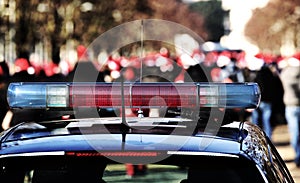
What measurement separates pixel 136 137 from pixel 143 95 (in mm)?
566

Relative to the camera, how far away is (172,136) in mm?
4367

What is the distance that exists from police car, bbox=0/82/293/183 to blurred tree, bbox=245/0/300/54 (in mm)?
61630

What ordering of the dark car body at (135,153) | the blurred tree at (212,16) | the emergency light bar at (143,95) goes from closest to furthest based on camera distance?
the dark car body at (135,153), the emergency light bar at (143,95), the blurred tree at (212,16)

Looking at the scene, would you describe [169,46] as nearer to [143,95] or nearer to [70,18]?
[70,18]

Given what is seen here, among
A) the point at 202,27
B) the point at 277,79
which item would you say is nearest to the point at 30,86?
the point at 277,79

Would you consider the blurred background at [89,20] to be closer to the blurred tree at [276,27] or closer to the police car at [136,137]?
the blurred tree at [276,27]

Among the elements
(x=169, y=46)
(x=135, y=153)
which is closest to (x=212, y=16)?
(x=169, y=46)

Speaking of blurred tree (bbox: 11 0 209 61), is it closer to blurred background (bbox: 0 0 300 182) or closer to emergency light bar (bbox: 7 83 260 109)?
blurred background (bbox: 0 0 300 182)

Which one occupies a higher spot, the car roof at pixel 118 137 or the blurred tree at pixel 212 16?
the blurred tree at pixel 212 16

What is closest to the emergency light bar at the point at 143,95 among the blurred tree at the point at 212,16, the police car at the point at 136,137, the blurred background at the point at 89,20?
the police car at the point at 136,137

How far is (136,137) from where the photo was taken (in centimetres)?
435

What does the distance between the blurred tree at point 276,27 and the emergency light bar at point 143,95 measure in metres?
61.6

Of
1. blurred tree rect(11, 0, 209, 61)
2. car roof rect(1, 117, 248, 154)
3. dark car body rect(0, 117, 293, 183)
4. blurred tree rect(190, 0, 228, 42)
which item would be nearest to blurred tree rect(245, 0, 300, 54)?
blurred tree rect(190, 0, 228, 42)

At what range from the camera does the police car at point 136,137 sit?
412 cm
